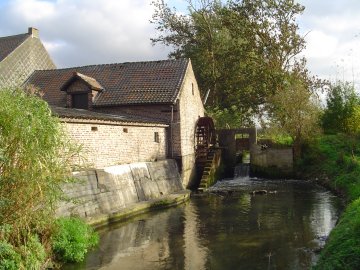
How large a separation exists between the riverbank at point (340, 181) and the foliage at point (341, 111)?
1.22 m

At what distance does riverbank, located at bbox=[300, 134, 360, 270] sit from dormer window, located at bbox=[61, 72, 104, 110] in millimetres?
12794

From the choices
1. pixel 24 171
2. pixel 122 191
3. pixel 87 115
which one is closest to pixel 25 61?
pixel 87 115

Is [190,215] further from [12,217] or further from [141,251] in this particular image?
[12,217]

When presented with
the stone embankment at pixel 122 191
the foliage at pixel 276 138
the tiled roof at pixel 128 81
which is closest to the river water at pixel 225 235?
the stone embankment at pixel 122 191

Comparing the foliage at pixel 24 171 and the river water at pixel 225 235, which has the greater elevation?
the foliage at pixel 24 171

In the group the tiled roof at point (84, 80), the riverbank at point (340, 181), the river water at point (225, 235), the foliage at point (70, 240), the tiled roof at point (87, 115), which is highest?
the tiled roof at point (84, 80)

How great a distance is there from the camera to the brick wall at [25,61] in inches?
989

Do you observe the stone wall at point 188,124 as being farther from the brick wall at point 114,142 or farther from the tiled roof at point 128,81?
the brick wall at point 114,142

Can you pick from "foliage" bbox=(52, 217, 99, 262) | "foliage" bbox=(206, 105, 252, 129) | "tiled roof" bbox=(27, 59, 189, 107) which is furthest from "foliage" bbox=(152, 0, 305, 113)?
"foliage" bbox=(52, 217, 99, 262)

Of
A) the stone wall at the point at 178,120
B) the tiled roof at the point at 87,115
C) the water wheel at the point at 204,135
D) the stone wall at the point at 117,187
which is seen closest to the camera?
the stone wall at the point at 117,187

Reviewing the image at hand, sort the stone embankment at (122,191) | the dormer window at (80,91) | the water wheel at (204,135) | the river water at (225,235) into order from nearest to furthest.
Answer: the river water at (225,235) → the stone embankment at (122,191) → the dormer window at (80,91) → the water wheel at (204,135)

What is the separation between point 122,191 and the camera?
601 inches

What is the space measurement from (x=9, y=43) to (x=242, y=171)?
17.5 meters

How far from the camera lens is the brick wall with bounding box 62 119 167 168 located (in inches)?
546
